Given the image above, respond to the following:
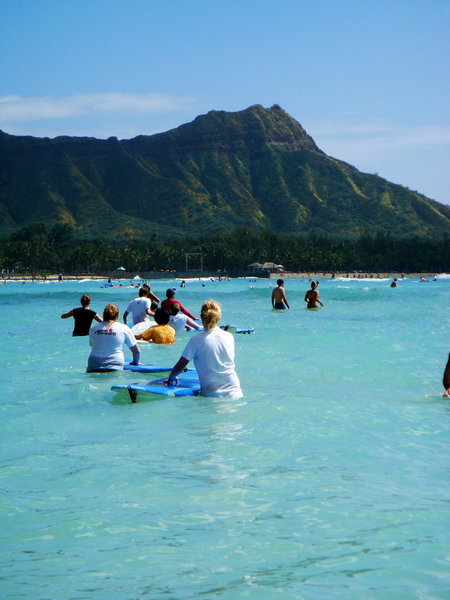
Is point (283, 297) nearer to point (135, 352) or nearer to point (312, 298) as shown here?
point (312, 298)

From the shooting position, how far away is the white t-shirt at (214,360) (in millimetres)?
9812

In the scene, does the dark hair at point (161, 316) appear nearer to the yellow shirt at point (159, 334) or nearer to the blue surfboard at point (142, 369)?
the yellow shirt at point (159, 334)

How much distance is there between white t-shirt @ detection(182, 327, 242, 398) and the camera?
386 inches

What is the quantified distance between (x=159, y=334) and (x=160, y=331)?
0.08 metres

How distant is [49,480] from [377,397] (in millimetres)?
6327

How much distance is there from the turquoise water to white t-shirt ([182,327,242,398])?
332 millimetres

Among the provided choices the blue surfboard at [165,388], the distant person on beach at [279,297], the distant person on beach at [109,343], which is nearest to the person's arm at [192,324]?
the distant person on beach at [109,343]

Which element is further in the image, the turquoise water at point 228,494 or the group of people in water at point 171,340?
the group of people in water at point 171,340

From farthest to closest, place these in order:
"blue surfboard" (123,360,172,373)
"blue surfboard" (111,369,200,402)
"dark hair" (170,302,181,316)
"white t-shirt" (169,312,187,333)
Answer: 1. "white t-shirt" (169,312,187,333)
2. "dark hair" (170,302,181,316)
3. "blue surfboard" (123,360,172,373)
4. "blue surfboard" (111,369,200,402)

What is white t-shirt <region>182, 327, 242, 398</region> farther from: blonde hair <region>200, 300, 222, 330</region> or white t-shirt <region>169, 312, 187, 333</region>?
white t-shirt <region>169, 312, 187, 333</region>

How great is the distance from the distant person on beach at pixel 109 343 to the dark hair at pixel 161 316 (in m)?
4.79

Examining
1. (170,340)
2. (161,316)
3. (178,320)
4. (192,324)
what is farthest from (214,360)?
(178,320)

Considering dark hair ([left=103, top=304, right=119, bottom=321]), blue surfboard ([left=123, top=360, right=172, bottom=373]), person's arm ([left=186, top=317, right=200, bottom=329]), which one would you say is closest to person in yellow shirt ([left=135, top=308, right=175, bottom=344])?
person's arm ([left=186, top=317, right=200, bottom=329])

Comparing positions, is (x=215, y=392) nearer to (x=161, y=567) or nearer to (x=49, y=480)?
(x=49, y=480)
